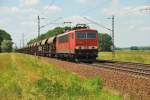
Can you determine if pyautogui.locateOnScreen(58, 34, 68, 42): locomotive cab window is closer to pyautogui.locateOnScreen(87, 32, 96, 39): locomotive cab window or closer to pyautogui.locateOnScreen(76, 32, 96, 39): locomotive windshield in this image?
pyautogui.locateOnScreen(76, 32, 96, 39): locomotive windshield

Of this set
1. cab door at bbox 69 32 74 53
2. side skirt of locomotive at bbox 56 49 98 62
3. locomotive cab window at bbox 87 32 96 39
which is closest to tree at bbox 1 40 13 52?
cab door at bbox 69 32 74 53

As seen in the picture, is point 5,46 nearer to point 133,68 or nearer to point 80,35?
point 80,35

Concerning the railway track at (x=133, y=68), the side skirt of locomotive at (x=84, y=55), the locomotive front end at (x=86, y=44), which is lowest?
the railway track at (x=133, y=68)

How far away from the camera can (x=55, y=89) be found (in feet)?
49.6

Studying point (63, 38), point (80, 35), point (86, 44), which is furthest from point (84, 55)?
point (63, 38)

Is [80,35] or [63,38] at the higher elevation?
[80,35]

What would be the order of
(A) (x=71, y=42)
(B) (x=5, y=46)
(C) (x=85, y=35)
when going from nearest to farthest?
(C) (x=85, y=35) < (A) (x=71, y=42) < (B) (x=5, y=46)


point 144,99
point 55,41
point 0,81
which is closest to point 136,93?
point 144,99

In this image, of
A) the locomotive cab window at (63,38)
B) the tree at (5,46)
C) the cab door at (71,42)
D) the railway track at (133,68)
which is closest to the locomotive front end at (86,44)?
the cab door at (71,42)

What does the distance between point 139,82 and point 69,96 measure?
19.5 ft

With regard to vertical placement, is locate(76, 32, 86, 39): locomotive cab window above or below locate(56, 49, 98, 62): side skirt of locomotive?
above

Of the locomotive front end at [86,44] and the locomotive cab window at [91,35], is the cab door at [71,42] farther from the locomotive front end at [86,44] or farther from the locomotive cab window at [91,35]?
the locomotive cab window at [91,35]

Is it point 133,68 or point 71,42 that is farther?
point 71,42

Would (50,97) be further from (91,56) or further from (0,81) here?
(91,56)
